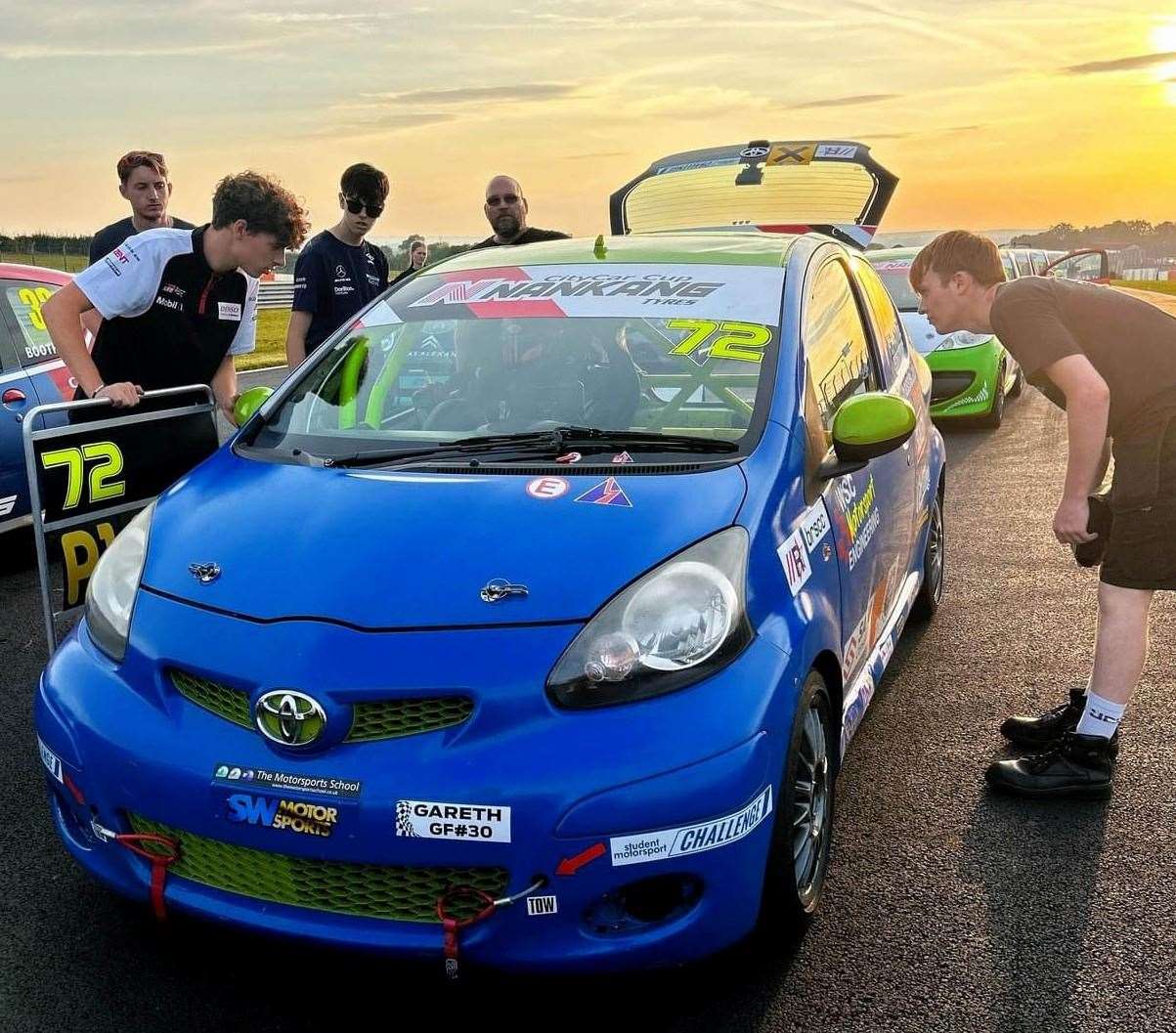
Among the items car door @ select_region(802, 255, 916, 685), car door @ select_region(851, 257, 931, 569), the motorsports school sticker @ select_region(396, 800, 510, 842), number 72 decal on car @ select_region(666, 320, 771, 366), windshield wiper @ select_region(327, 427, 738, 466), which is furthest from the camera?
car door @ select_region(851, 257, 931, 569)

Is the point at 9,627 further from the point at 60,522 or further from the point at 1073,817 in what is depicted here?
the point at 1073,817

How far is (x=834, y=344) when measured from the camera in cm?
372

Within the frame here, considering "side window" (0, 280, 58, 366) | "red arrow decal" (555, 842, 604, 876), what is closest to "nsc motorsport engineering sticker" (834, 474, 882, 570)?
"red arrow decal" (555, 842, 604, 876)

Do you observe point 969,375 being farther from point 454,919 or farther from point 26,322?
point 454,919

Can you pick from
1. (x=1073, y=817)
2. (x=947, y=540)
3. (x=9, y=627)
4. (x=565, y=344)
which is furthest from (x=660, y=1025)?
(x=947, y=540)

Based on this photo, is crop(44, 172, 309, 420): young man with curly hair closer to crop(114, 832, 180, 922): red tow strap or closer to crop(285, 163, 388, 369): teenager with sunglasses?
crop(285, 163, 388, 369): teenager with sunglasses

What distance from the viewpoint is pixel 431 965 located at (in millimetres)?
2336

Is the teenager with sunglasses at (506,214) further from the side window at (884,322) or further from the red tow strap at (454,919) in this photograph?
the red tow strap at (454,919)

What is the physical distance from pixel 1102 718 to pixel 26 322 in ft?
18.3

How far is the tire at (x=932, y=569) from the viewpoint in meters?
4.93

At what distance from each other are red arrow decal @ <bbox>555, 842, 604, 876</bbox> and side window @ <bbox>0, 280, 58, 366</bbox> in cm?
519

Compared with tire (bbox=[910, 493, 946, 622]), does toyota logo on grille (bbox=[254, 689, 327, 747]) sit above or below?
above

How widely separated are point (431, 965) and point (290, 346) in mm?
3950

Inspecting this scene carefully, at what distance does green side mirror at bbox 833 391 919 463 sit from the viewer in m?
3.10
